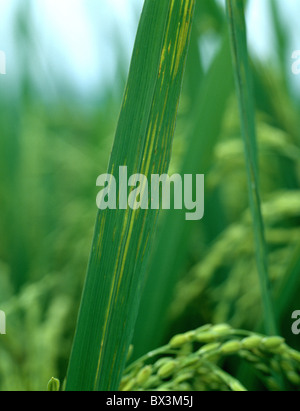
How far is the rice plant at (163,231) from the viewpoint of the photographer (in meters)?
0.34

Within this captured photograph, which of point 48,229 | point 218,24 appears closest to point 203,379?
point 218,24

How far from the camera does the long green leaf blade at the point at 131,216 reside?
1.08ft

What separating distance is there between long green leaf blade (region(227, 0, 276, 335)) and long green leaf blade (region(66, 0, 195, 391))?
38 millimetres

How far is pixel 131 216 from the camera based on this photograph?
Answer: 1.12 ft

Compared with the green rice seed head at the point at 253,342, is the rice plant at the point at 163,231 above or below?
above

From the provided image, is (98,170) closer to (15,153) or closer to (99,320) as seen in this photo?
(15,153)

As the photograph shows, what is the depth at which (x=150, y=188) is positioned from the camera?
34cm

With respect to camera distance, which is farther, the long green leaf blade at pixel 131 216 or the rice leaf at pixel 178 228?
the rice leaf at pixel 178 228

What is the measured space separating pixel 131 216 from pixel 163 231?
11.7 inches

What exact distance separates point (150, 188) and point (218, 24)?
0.63 metres

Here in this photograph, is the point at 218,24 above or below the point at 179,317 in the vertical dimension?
above
